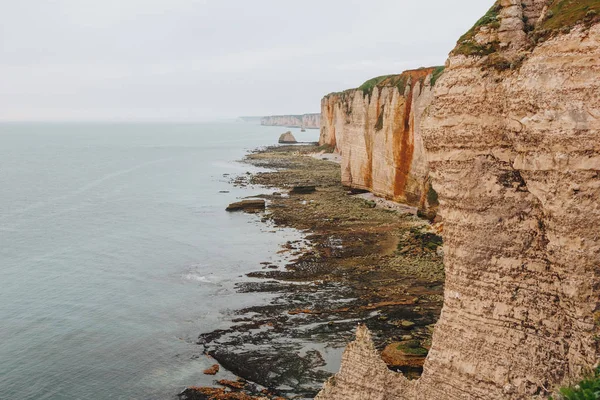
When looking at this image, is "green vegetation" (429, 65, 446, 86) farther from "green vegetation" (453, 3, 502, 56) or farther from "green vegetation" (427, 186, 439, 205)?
"green vegetation" (453, 3, 502, 56)

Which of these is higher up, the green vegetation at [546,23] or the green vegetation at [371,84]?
the green vegetation at [371,84]

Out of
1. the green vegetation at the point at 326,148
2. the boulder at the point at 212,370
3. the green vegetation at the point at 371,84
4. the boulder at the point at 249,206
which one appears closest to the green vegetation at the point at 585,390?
the boulder at the point at 212,370

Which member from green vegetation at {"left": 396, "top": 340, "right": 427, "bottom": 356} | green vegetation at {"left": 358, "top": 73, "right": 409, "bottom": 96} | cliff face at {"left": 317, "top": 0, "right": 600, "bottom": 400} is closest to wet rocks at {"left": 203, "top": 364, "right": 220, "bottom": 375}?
green vegetation at {"left": 396, "top": 340, "right": 427, "bottom": 356}

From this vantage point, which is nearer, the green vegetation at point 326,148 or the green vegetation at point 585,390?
the green vegetation at point 585,390

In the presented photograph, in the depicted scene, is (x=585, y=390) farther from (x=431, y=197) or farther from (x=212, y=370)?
(x=431, y=197)

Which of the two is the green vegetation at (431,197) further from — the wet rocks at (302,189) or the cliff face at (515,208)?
the cliff face at (515,208)

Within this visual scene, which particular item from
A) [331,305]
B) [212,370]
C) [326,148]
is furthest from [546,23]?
[326,148]
